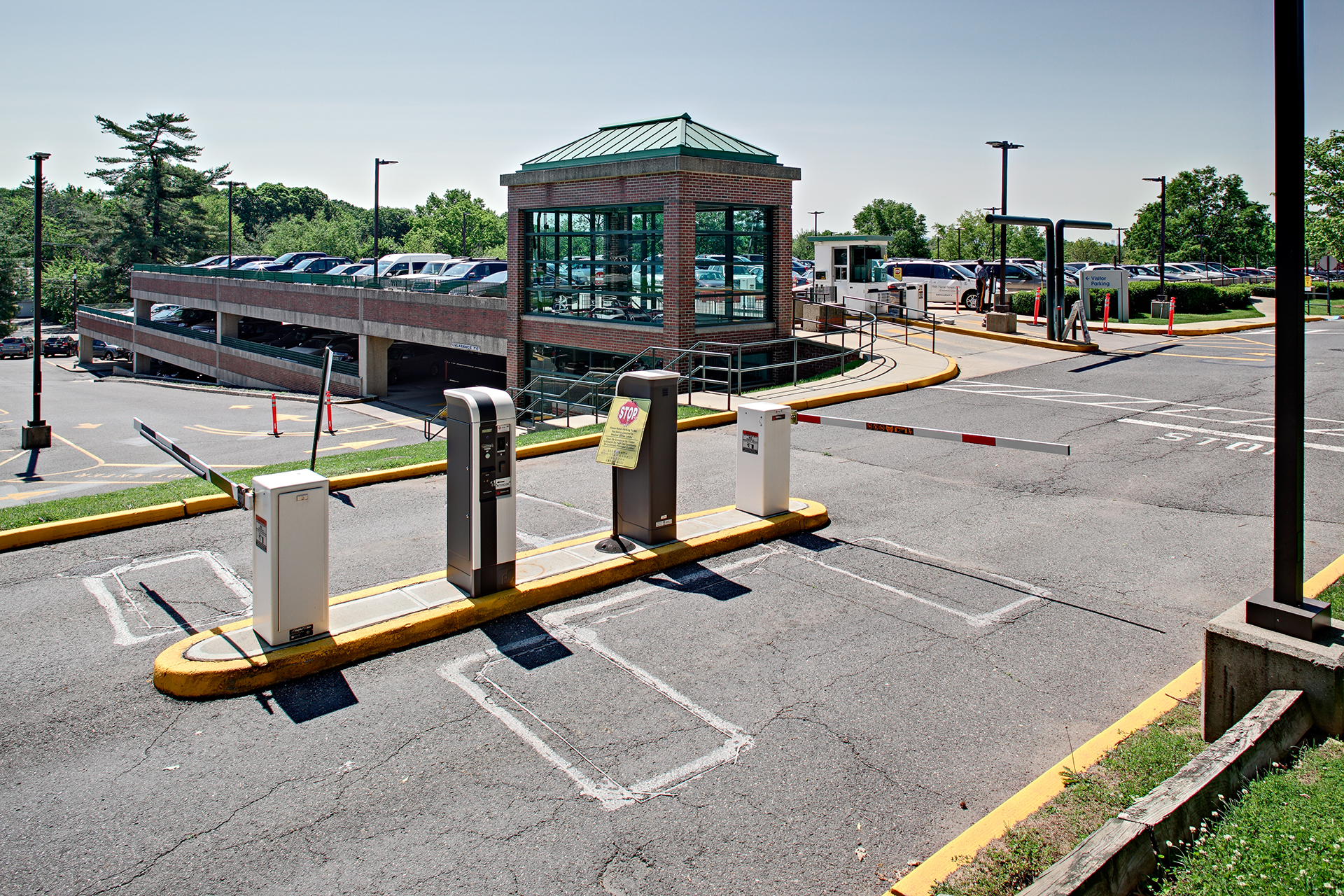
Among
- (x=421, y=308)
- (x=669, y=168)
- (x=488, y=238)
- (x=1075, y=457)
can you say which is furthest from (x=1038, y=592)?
(x=488, y=238)

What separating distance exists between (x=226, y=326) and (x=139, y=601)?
155 ft

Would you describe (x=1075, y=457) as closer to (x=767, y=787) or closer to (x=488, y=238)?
(x=767, y=787)

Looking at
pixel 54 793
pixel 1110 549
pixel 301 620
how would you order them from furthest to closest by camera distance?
pixel 1110 549 < pixel 301 620 < pixel 54 793

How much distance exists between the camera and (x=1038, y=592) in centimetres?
795

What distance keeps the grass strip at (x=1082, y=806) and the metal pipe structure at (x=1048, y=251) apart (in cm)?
2119

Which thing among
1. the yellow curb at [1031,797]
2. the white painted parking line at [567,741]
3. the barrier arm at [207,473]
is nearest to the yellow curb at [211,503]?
the barrier arm at [207,473]

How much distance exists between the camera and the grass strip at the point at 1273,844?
386cm

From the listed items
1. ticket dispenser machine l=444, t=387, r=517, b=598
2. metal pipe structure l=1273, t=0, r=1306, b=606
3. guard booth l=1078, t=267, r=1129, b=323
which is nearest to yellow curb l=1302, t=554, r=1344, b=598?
metal pipe structure l=1273, t=0, r=1306, b=606

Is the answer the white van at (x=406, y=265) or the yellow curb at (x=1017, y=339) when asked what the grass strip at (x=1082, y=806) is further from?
the white van at (x=406, y=265)

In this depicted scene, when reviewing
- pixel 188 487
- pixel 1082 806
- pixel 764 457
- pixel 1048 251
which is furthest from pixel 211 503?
pixel 1048 251

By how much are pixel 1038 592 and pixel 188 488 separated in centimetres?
916

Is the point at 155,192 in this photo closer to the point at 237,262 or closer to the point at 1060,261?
the point at 237,262

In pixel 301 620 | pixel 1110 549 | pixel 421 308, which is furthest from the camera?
pixel 421 308

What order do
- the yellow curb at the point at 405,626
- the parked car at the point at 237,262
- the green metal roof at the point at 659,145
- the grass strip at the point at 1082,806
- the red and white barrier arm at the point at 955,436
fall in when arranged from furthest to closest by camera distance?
1. the parked car at the point at 237,262
2. the green metal roof at the point at 659,145
3. the red and white barrier arm at the point at 955,436
4. the yellow curb at the point at 405,626
5. the grass strip at the point at 1082,806
